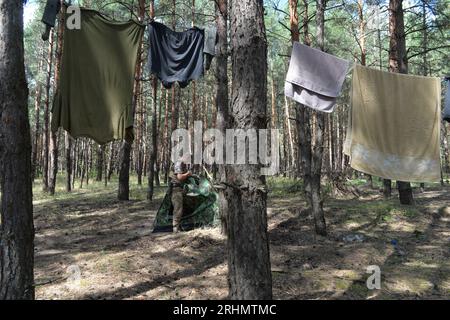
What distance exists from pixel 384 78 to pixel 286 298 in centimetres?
374

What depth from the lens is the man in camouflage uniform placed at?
806 cm

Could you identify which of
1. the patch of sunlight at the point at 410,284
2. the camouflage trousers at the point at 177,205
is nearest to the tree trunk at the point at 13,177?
the camouflage trousers at the point at 177,205

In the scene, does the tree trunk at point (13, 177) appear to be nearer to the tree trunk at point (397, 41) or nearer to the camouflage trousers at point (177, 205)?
the camouflage trousers at point (177, 205)

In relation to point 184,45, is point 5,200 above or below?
below

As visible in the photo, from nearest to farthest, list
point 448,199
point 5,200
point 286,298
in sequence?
point 5,200
point 286,298
point 448,199

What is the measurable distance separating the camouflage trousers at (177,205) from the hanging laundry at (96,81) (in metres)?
2.61

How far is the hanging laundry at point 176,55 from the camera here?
24.5 feet

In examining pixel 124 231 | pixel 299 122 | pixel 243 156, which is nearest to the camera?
pixel 243 156

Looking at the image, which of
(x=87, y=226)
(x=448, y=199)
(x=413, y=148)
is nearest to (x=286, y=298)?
(x=413, y=148)

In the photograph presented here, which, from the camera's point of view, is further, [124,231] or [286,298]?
[124,231]

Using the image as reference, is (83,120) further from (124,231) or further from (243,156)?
(124,231)

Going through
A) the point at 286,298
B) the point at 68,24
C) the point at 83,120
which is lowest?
the point at 286,298

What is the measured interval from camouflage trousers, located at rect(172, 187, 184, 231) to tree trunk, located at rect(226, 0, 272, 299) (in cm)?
443

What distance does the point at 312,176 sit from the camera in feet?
26.2
